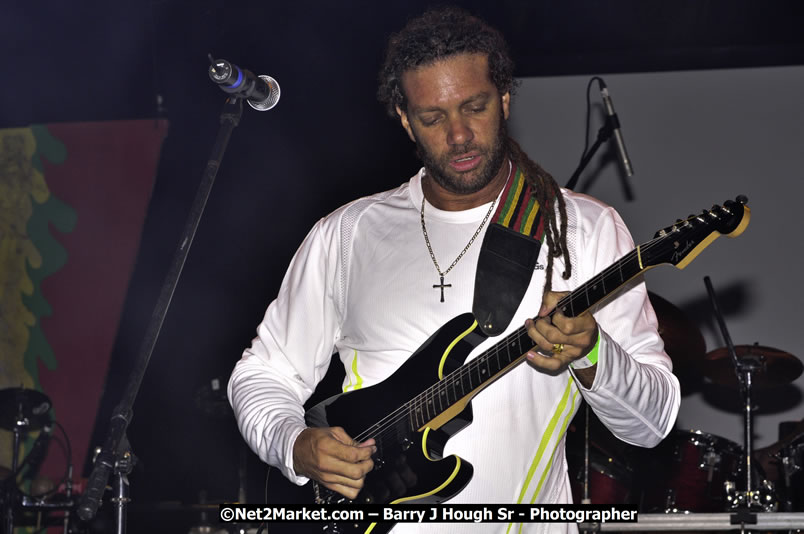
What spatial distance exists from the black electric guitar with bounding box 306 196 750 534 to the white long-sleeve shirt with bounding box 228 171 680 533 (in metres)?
0.04

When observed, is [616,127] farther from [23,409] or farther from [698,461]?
[23,409]

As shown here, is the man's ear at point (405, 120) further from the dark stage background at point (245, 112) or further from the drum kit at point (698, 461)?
the drum kit at point (698, 461)

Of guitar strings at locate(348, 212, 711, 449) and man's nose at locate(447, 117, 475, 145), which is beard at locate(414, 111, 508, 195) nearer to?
man's nose at locate(447, 117, 475, 145)

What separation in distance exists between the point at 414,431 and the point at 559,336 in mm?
544

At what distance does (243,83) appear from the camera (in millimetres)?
2217

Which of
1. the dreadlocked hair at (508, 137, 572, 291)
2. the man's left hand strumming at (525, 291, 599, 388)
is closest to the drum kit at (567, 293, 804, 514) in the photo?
the dreadlocked hair at (508, 137, 572, 291)

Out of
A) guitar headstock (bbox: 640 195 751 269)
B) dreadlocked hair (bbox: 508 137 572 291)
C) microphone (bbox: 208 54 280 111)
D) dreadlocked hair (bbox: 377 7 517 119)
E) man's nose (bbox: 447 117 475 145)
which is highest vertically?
dreadlocked hair (bbox: 377 7 517 119)

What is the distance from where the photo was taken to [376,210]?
254cm

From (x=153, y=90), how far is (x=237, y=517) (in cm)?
423

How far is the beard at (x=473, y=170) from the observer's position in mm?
2316

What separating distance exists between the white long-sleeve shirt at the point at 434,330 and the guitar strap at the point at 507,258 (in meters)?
0.03

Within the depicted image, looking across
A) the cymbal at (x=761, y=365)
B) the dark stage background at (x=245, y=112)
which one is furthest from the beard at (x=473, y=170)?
the cymbal at (x=761, y=365)

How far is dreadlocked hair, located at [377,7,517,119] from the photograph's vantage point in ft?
7.80

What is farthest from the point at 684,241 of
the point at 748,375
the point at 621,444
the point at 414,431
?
the point at 621,444
